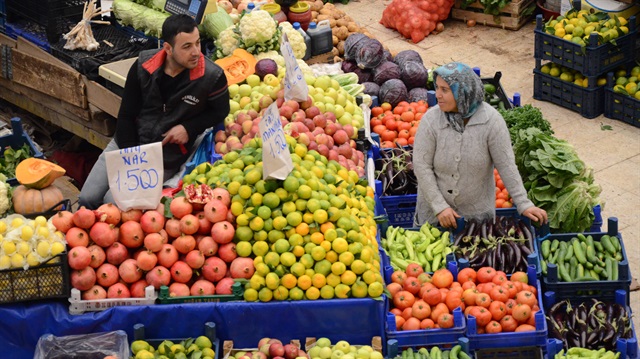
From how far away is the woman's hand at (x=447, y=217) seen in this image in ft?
19.5

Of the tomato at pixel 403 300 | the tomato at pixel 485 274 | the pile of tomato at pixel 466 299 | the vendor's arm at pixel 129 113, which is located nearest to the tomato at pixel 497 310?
the pile of tomato at pixel 466 299

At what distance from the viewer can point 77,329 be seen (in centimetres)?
526

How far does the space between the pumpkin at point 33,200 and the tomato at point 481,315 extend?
2554 millimetres

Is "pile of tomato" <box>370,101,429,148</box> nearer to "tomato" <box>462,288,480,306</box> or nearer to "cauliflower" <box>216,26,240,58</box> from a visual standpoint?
"cauliflower" <box>216,26,240,58</box>

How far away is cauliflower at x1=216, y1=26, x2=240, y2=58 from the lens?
8047 mm

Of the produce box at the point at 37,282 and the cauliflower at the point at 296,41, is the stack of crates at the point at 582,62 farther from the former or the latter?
the produce box at the point at 37,282

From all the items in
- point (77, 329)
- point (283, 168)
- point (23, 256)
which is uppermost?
point (283, 168)

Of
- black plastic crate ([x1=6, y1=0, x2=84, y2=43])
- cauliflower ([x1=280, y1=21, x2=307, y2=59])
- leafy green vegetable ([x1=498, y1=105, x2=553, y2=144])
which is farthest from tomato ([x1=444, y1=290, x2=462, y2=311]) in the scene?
black plastic crate ([x1=6, y1=0, x2=84, y2=43])

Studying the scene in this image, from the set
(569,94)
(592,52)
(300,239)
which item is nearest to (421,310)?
(300,239)

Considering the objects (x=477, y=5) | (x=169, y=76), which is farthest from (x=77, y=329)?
(x=477, y=5)

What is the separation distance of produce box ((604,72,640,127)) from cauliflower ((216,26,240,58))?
3560 millimetres

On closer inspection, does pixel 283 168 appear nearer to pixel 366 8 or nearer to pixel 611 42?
pixel 611 42

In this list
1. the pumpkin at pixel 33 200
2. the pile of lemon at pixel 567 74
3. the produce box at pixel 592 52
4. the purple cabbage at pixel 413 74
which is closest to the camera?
the pumpkin at pixel 33 200

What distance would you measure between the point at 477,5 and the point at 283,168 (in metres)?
6.72
